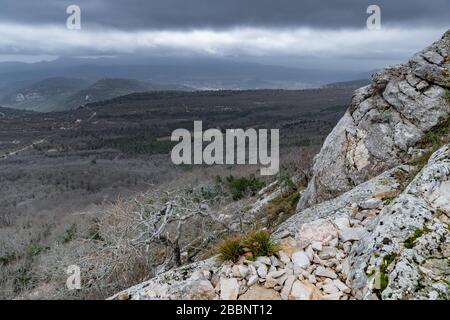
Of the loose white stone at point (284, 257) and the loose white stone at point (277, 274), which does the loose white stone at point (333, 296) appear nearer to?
the loose white stone at point (277, 274)

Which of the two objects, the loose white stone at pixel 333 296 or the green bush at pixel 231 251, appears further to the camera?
the green bush at pixel 231 251

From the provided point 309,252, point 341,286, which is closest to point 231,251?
point 309,252

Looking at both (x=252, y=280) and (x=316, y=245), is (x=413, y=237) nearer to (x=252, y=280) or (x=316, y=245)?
(x=316, y=245)

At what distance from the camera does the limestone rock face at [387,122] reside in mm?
10453

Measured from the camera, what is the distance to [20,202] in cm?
6981

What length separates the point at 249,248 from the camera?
230 inches

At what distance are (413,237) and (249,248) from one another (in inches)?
83.4

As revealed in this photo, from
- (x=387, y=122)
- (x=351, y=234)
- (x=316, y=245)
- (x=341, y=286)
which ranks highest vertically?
(x=387, y=122)

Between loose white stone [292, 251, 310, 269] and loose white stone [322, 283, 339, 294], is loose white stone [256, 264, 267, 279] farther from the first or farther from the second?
loose white stone [322, 283, 339, 294]

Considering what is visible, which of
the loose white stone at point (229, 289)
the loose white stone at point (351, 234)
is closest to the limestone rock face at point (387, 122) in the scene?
the loose white stone at point (351, 234)

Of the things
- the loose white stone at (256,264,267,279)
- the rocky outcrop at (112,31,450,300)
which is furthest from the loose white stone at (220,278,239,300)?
the loose white stone at (256,264,267,279)

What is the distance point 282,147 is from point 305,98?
11009 cm

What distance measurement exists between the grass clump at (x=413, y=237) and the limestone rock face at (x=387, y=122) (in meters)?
4.84
